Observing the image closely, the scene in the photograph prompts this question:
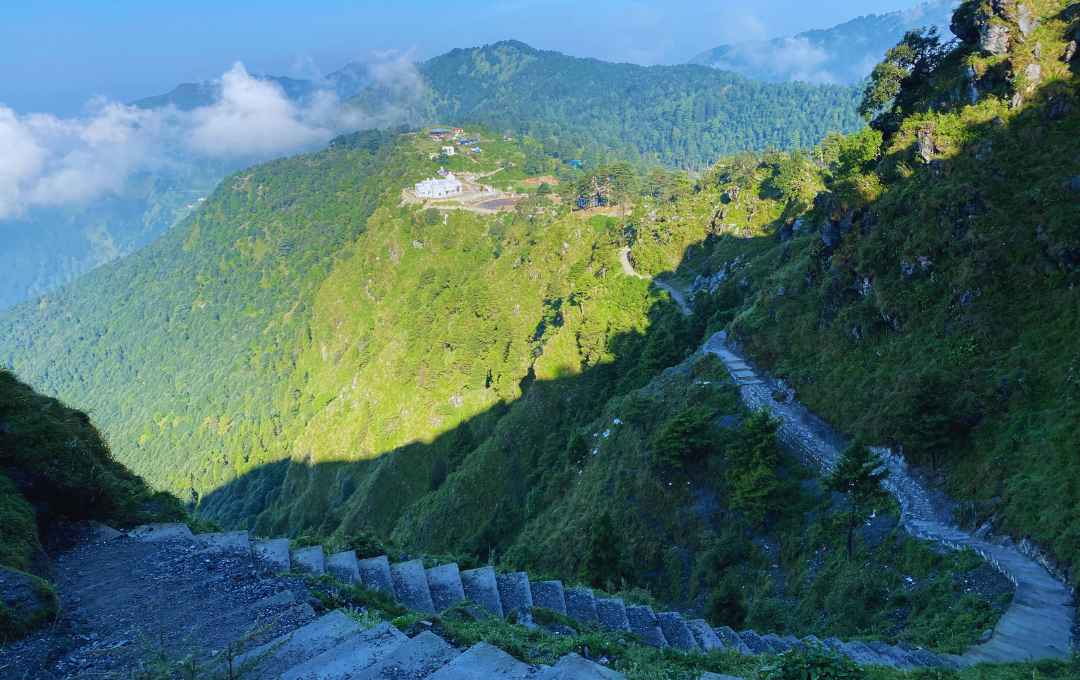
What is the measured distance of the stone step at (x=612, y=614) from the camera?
54.3ft

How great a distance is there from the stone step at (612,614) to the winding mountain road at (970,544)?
7.66 m

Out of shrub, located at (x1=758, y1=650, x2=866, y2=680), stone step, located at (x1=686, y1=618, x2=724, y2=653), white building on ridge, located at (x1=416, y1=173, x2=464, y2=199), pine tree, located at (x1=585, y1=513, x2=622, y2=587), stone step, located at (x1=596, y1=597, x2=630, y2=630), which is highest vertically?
white building on ridge, located at (x1=416, y1=173, x2=464, y2=199)

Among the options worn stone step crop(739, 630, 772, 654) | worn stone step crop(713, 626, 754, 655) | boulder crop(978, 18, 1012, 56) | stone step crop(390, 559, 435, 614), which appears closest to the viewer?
stone step crop(390, 559, 435, 614)

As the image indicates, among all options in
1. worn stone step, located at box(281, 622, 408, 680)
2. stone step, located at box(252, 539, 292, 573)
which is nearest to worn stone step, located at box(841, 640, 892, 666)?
worn stone step, located at box(281, 622, 408, 680)

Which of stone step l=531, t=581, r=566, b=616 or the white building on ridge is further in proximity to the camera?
the white building on ridge

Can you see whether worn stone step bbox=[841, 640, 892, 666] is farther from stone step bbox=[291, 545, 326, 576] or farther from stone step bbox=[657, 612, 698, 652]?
stone step bbox=[291, 545, 326, 576]

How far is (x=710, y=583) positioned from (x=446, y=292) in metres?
107

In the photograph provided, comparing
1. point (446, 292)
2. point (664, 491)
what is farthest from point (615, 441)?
point (446, 292)

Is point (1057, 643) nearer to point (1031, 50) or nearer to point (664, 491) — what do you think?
point (664, 491)

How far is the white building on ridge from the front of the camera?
160000mm

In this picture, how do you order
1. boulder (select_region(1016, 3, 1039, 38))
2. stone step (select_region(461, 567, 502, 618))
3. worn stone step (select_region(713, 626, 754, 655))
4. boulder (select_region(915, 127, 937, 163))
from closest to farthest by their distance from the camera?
stone step (select_region(461, 567, 502, 618)) < worn stone step (select_region(713, 626, 754, 655)) < boulder (select_region(1016, 3, 1039, 38)) < boulder (select_region(915, 127, 937, 163))

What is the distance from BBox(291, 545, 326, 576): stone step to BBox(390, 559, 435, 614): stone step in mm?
1790

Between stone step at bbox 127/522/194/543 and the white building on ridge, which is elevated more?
the white building on ridge

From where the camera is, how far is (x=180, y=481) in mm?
155500
